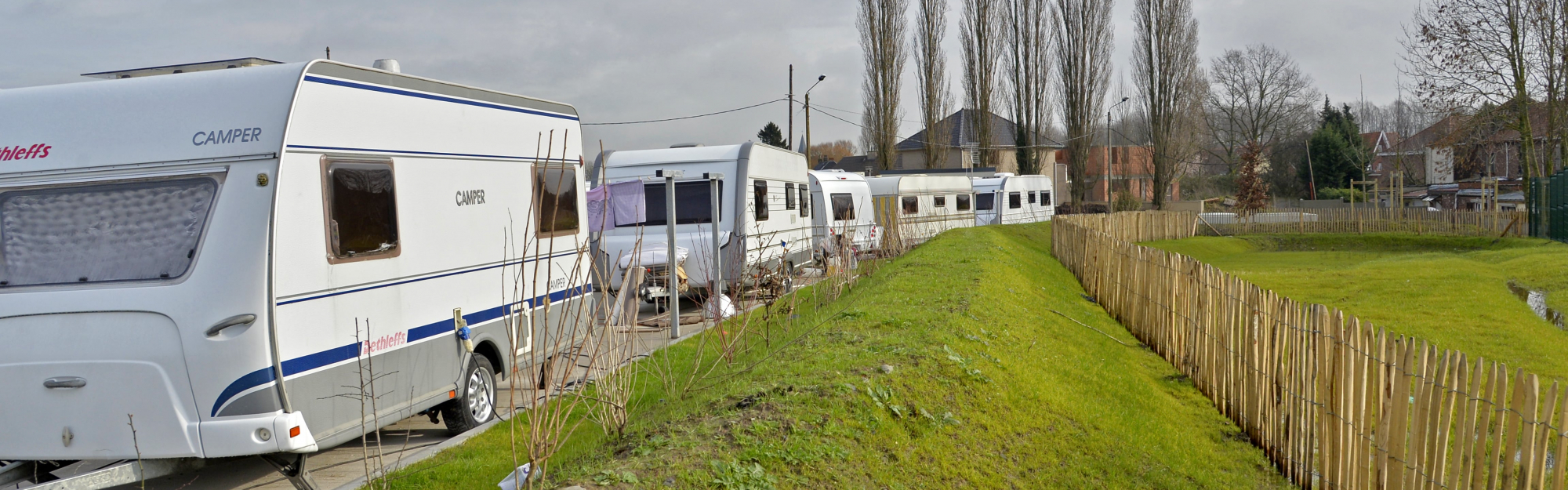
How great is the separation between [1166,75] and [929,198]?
23.3 m

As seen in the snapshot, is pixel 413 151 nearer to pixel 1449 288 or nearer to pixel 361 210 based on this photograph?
pixel 361 210

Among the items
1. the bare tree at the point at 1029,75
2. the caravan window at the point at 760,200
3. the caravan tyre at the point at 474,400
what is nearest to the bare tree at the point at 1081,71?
the bare tree at the point at 1029,75

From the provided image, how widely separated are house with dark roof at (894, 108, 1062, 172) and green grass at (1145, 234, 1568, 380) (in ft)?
58.8


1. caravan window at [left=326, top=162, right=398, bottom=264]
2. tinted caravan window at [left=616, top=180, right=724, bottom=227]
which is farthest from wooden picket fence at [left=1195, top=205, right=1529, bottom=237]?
caravan window at [left=326, top=162, right=398, bottom=264]

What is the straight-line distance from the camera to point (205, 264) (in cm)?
486

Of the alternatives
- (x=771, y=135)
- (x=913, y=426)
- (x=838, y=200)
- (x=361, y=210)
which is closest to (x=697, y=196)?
(x=361, y=210)

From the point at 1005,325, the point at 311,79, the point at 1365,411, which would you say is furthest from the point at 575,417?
the point at 1365,411

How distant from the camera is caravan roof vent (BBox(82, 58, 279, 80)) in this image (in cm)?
571

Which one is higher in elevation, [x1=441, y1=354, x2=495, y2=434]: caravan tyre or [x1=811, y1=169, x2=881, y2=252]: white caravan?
[x1=811, y1=169, x2=881, y2=252]: white caravan

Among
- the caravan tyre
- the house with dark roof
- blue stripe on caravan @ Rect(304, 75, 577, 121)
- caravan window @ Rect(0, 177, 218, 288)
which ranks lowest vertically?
the caravan tyre

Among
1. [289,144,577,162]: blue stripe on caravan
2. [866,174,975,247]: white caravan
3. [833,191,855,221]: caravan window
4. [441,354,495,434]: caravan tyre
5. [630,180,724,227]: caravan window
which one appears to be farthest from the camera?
[866,174,975,247]: white caravan

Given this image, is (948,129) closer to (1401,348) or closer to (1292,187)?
(1292,187)

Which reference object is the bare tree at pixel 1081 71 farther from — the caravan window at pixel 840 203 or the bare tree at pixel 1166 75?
the caravan window at pixel 840 203

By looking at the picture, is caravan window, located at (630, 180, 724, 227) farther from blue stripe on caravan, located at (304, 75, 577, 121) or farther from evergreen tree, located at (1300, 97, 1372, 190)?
evergreen tree, located at (1300, 97, 1372, 190)
